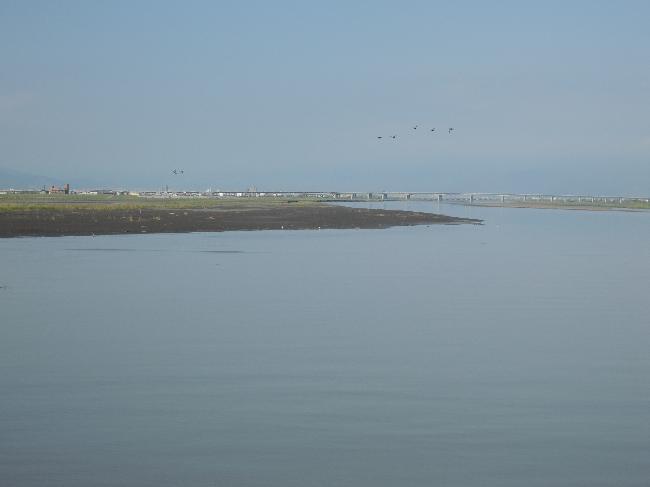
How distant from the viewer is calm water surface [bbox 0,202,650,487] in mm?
10406

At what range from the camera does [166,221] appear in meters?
68.9

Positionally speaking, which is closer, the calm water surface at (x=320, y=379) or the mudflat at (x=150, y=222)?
the calm water surface at (x=320, y=379)

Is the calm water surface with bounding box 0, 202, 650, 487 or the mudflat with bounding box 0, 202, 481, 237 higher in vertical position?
the mudflat with bounding box 0, 202, 481, 237

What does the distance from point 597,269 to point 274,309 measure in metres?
16.7

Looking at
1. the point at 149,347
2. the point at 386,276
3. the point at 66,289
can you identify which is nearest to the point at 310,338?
the point at 149,347

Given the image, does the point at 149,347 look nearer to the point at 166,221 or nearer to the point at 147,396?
the point at 147,396

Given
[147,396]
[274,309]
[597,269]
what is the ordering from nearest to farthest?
1. [147,396]
2. [274,309]
3. [597,269]

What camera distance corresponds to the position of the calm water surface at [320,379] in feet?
34.1

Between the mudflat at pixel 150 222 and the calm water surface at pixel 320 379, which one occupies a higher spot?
the mudflat at pixel 150 222

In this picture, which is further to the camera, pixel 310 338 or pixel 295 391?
pixel 310 338

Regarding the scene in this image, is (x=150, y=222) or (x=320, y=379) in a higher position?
(x=150, y=222)

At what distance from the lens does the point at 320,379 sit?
14719 millimetres

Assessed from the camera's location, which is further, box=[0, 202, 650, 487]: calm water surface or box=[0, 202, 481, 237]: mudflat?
box=[0, 202, 481, 237]: mudflat

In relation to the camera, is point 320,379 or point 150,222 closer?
point 320,379
